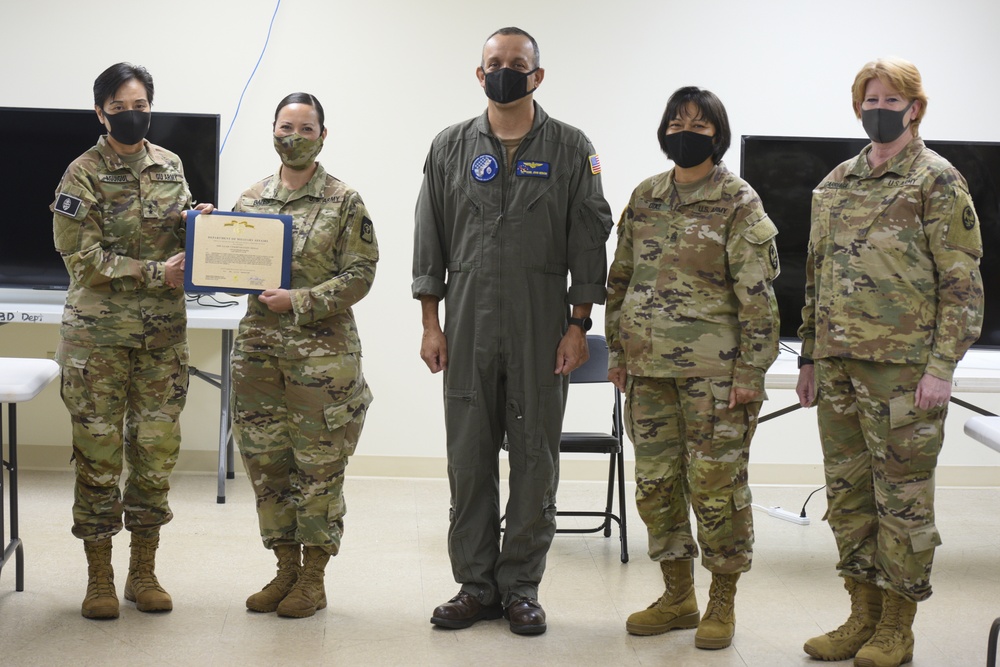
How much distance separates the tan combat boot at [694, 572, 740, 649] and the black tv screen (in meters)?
3.21

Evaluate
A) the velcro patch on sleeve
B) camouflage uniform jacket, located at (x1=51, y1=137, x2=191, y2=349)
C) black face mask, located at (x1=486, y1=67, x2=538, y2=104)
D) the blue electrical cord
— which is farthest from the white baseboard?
the velcro patch on sleeve

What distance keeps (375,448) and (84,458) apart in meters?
2.33

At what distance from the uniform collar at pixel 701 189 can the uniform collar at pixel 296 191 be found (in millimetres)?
1080

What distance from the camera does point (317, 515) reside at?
132 inches

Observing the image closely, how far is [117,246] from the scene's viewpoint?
10.8 feet

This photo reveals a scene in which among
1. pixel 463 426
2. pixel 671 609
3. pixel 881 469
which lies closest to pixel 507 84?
pixel 463 426

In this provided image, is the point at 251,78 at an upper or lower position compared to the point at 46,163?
upper

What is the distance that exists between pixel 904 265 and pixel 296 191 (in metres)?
1.90

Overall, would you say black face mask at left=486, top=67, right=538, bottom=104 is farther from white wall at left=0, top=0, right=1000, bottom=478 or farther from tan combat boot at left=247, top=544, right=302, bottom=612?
white wall at left=0, top=0, right=1000, bottom=478

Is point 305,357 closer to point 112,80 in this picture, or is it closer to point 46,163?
point 112,80

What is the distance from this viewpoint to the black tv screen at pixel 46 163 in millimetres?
5062

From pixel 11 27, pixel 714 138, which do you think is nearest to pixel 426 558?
pixel 714 138

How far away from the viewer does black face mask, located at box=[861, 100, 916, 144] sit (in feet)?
9.93

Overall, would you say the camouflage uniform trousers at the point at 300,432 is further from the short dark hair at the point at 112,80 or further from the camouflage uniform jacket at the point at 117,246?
the short dark hair at the point at 112,80
